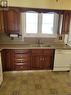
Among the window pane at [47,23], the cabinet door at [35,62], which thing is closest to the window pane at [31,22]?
the window pane at [47,23]

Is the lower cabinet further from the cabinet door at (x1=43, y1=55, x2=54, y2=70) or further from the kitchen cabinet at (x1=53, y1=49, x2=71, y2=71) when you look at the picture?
the kitchen cabinet at (x1=53, y1=49, x2=71, y2=71)

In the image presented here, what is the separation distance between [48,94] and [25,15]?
261 centimetres

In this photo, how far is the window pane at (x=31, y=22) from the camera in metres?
4.16

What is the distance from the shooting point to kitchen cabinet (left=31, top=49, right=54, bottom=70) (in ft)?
12.6

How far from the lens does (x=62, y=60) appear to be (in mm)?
3984

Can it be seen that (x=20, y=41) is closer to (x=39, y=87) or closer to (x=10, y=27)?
(x=10, y=27)

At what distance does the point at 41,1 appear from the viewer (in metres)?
4.04

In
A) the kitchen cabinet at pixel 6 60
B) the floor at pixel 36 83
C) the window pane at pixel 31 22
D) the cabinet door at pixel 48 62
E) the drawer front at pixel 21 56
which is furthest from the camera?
the window pane at pixel 31 22

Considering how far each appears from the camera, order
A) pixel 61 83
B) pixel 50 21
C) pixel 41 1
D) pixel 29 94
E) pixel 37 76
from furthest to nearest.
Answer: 1. pixel 50 21
2. pixel 41 1
3. pixel 37 76
4. pixel 61 83
5. pixel 29 94

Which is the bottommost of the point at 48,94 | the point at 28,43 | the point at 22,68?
the point at 48,94

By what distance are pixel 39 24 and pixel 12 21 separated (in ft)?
3.24

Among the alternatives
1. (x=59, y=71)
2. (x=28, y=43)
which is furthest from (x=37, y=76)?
(x=28, y=43)

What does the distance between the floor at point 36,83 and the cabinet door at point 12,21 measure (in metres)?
1.41

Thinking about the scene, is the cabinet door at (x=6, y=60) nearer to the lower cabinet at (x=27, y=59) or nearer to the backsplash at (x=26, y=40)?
the lower cabinet at (x=27, y=59)
